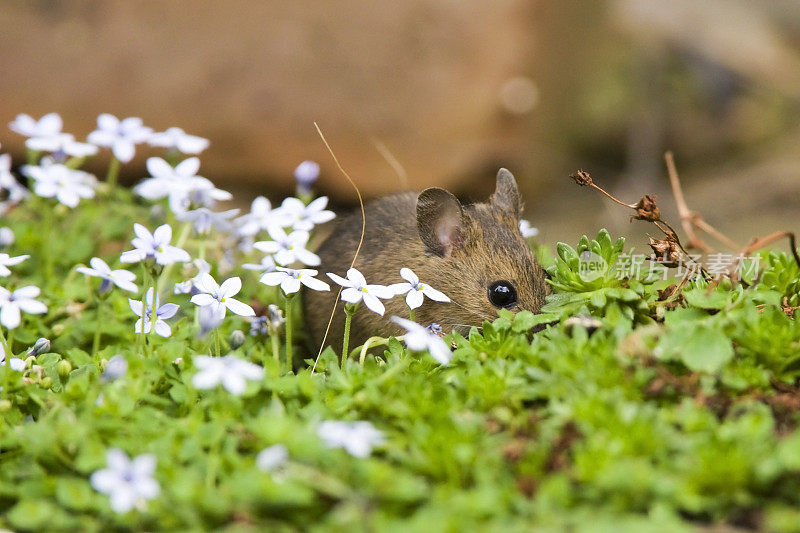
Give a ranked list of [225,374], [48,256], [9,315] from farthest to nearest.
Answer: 1. [48,256]
2. [9,315]
3. [225,374]

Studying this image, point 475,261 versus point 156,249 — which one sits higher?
point 475,261

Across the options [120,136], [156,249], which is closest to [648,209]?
[156,249]

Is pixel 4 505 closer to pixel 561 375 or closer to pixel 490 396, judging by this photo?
pixel 490 396

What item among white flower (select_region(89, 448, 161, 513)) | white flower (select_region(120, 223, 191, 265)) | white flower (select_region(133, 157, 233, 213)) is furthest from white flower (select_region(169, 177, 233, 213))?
white flower (select_region(89, 448, 161, 513))

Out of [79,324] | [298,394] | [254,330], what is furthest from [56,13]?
[298,394]

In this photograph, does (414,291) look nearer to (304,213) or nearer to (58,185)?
(304,213)

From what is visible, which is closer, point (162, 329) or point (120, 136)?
point (162, 329)

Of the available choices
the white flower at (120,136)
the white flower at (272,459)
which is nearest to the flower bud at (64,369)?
the white flower at (272,459)
